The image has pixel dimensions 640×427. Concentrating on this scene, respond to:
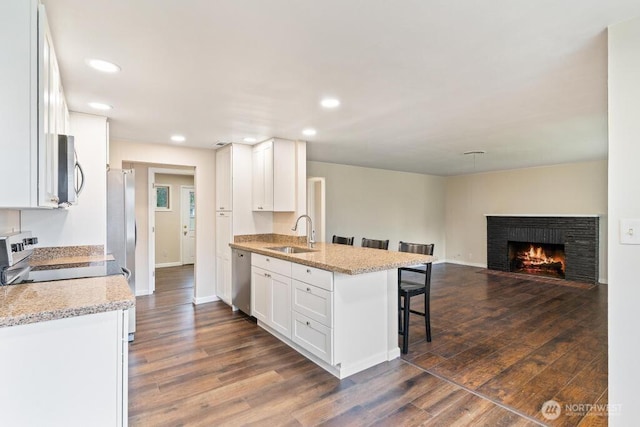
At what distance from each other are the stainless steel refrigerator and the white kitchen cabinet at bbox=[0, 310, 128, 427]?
2.04m

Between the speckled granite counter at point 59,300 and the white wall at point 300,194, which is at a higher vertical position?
the white wall at point 300,194

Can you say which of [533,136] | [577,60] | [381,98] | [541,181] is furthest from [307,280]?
[541,181]

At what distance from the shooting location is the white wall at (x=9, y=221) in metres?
2.24

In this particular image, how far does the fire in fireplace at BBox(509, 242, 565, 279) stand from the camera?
21.6ft

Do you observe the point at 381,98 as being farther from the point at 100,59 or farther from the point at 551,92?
the point at 100,59

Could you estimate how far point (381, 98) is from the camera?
8.84ft

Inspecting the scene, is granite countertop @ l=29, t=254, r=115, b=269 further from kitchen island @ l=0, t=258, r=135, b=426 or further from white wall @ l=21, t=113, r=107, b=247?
kitchen island @ l=0, t=258, r=135, b=426

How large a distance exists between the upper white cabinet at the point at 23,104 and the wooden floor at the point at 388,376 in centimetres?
155

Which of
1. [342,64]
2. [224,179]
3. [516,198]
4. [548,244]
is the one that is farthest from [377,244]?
[548,244]

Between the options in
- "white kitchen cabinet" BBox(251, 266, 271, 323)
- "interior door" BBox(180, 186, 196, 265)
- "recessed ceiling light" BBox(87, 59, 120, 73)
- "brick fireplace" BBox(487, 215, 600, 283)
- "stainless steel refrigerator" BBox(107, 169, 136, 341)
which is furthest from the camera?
"interior door" BBox(180, 186, 196, 265)

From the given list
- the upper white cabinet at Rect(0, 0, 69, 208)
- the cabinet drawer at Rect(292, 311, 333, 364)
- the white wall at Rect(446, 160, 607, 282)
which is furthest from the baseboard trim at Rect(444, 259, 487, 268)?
the upper white cabinet at Rect(0, 0, 69, 208)

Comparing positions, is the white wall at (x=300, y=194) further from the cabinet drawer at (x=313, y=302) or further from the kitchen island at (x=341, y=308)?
the cabinet drawer at (x=313, y=302)

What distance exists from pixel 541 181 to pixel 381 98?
18.6 feet

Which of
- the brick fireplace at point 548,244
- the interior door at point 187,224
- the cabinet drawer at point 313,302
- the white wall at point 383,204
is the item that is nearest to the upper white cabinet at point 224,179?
the white wall at point 383,204
